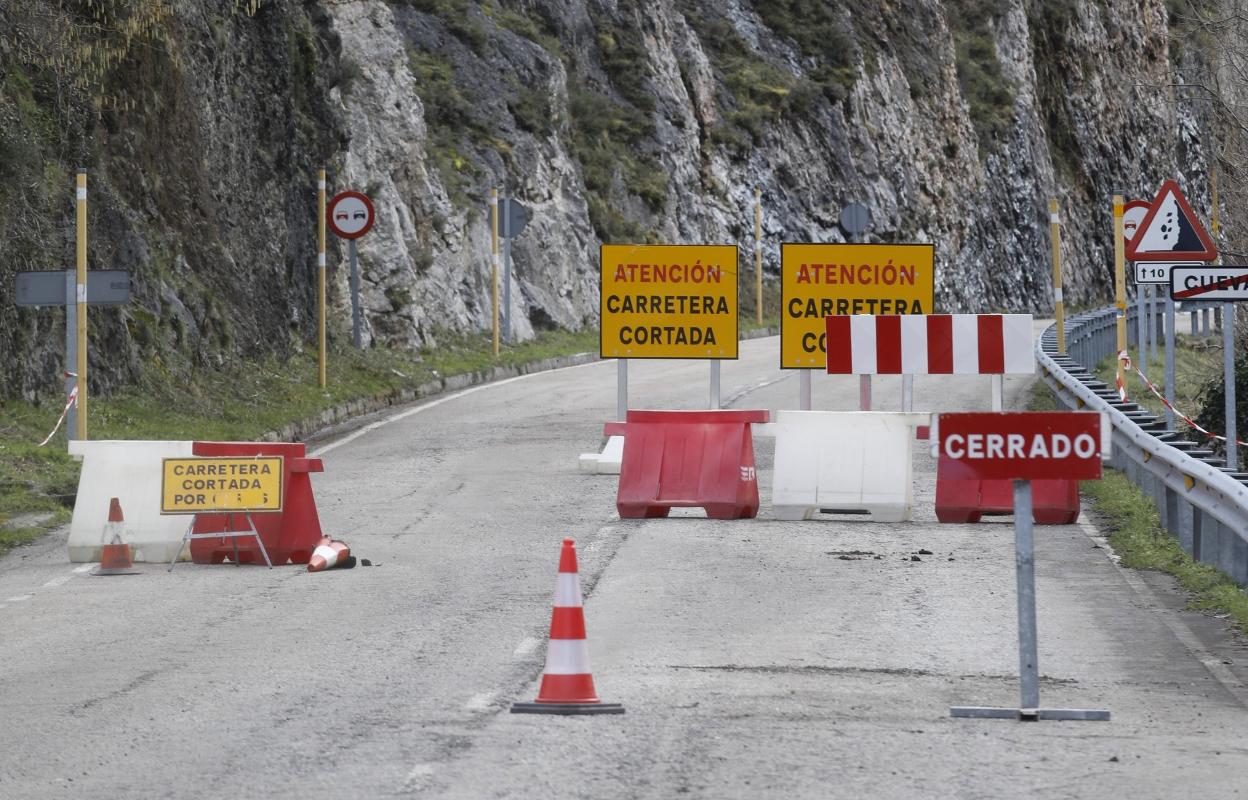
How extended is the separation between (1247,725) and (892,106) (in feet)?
178

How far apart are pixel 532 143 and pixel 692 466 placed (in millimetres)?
29516

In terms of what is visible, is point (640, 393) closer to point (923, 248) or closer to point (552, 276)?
point (923, 248)

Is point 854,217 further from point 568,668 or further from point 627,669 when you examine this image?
point 568,668

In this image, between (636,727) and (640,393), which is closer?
(636,727)

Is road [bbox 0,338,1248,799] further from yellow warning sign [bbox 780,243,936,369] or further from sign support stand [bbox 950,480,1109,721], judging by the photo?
A: yellow warning sign [bbox 780,243,936,369]

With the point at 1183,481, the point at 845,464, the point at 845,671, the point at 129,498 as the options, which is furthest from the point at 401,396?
the point at 845,671

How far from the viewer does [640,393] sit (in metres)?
27.8

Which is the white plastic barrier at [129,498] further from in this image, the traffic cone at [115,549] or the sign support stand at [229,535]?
the traffic cone at [115,549]

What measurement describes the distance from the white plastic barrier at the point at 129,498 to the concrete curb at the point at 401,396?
8122mm

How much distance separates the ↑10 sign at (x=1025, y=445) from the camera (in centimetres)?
788

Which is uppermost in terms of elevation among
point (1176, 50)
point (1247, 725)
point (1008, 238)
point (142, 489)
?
point (1176, 50)

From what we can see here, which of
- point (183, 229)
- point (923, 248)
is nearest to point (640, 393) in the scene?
point (183, 229)

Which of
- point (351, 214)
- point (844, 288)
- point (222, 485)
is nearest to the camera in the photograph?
point (222, 485)

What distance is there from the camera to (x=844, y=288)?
17.7 meters
